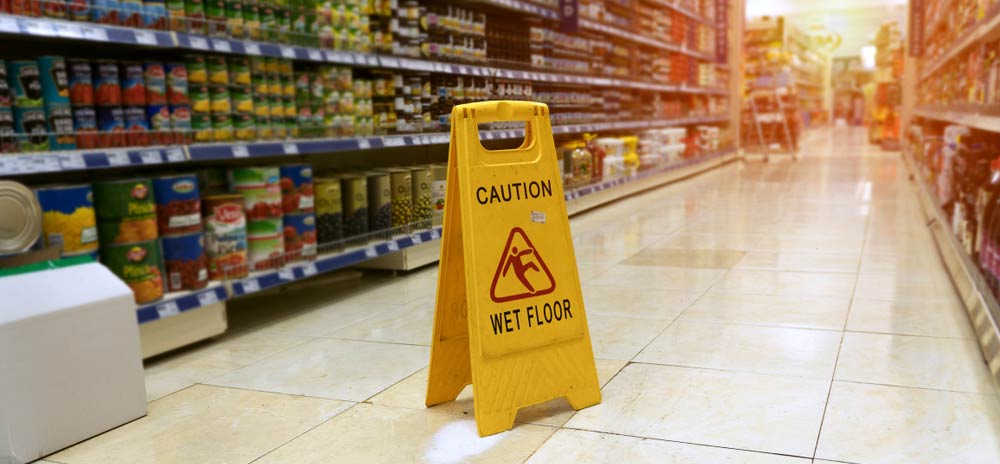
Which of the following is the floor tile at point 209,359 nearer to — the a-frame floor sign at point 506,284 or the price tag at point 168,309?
the price tag at point 168,309

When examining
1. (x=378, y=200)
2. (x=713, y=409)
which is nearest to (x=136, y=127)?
(x=378, y=200)

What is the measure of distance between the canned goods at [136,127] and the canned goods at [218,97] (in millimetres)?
Answer: 318

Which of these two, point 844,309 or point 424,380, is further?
point 844,309

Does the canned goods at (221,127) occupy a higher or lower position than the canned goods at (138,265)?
higher

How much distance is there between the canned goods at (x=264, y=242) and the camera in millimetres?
3012

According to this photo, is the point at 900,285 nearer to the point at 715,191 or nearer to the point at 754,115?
the point at 715,191

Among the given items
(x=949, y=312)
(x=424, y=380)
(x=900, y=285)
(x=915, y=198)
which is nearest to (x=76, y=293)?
(x=424, y=380)

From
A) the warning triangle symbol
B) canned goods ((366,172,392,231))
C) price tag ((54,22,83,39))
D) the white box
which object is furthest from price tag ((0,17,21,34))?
canned goods ((366,172,392,231))

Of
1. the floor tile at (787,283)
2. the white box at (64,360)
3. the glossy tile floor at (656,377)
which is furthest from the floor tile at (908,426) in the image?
the white box at (64,360)

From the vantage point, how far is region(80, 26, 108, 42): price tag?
234 centimetres

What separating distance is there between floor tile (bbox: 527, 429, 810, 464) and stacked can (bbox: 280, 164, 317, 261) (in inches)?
67.3

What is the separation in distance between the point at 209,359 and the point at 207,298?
22cm

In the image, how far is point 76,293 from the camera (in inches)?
77.9

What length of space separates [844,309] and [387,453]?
2.00 metres
